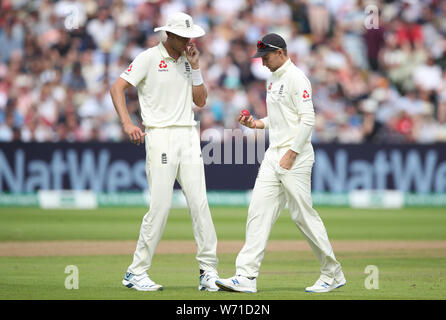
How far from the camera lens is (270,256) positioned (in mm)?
11758

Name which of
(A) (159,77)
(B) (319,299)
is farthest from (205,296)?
(A) (159,77)

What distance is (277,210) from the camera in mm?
8070

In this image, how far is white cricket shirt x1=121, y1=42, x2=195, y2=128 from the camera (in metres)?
8.04

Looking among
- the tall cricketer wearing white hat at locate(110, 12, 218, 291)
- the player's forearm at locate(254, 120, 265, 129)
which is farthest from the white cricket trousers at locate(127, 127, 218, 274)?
the player's forearm at locate(254, 120, 265, 129)

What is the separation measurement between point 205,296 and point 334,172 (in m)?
12.1

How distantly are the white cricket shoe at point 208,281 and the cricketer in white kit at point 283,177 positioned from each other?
6.5 inches

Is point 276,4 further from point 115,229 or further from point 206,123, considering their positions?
point 115,229

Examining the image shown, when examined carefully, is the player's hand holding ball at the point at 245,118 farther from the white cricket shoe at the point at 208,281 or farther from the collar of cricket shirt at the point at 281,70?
the white cricket shoe at the point at 208,281

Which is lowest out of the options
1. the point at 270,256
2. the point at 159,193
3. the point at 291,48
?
the point at 270,256

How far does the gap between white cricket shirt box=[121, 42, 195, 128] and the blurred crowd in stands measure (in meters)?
11.2

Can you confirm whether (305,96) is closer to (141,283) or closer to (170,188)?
(170,188)

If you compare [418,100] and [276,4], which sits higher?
[276,4]

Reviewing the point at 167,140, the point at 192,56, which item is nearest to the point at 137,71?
the point at 192,56

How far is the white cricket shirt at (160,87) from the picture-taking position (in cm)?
804
